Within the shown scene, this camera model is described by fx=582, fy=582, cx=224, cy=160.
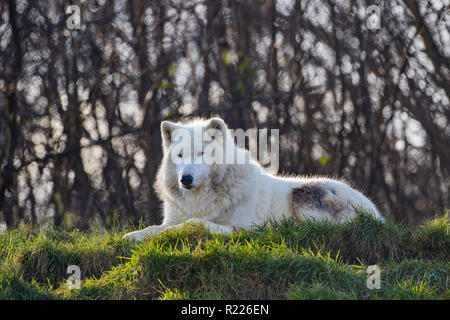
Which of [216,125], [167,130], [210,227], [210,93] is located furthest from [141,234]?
[210,93]

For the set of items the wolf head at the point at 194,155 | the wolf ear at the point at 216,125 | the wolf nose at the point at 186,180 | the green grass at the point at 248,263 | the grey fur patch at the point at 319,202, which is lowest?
the green grass at the point at 248,263

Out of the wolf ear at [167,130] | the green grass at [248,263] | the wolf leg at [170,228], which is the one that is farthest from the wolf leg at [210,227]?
the wolf ear at [167,130]

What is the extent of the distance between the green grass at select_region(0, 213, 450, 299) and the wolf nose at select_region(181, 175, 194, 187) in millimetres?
519

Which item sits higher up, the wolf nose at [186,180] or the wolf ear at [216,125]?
the wolf ear at [216,125]

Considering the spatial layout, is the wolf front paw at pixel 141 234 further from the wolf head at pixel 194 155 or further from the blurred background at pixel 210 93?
the blurred background at pixel 210 93

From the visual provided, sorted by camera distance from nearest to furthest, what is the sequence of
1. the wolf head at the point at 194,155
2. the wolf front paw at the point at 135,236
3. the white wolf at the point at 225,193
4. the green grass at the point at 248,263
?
the green grass at the point at 248,263
the wolf front paw at the point at 135,236
the wolf head at the point at 194,155
the white wolf at the point at 225,193

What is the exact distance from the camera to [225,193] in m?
6.20

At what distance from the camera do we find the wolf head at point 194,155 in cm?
583

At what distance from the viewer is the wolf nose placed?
5.68m

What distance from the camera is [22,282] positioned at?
4.42m

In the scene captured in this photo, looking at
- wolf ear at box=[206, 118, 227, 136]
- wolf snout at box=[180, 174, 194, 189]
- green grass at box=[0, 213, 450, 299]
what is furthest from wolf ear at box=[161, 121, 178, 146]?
green grass at box=[0, 213, 450, 299]

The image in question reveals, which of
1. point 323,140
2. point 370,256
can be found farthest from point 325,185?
point 323,140

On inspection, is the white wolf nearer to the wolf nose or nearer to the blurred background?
the wolf nose
